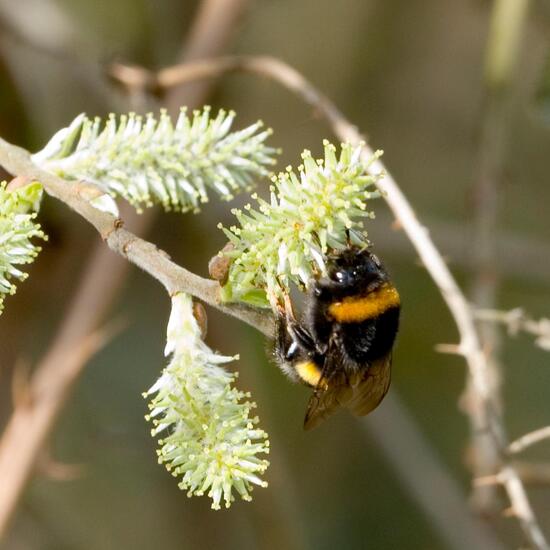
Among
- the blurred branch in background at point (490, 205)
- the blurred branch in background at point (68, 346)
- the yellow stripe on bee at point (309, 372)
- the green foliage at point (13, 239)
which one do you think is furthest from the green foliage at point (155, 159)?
the blurred branch in background at point (68, 346)

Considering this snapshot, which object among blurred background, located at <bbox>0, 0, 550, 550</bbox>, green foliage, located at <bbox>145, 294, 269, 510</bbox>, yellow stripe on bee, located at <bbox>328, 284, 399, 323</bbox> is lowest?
green foliage, located at <bbox>145, 294, 269, 510</bbox>

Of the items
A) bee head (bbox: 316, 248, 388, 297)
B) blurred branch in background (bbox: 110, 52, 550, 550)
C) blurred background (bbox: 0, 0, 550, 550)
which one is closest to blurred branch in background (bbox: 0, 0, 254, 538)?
blurred background (bbox: 0, 0, 550, 550)

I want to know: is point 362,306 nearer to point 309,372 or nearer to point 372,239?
point 309,372

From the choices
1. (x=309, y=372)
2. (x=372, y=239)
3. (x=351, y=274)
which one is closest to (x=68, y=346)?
(x=372, y=239)

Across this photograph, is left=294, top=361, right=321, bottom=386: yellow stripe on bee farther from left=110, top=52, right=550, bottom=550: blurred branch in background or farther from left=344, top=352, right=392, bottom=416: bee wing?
left=110, top=52, right=550, bottom=550: blurred branch in background

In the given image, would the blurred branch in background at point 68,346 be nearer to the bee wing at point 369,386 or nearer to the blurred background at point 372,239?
the blurred background at point 372,239

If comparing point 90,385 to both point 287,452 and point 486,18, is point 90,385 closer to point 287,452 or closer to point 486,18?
point 287,452
